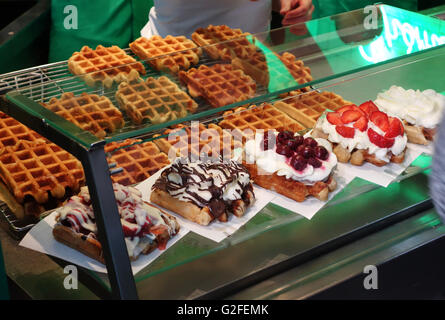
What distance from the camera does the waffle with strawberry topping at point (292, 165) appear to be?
2.14 meters

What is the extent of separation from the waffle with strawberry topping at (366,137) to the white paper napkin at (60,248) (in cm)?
88

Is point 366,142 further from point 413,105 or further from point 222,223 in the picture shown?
point 222,223

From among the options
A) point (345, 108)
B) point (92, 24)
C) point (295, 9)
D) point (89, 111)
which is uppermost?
point (89, 111)

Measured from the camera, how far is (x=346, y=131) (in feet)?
7.85

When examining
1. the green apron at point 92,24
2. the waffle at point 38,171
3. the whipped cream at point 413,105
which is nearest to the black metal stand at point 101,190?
the waffle at point 38,171

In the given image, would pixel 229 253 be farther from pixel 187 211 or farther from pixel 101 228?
pixel 101 228

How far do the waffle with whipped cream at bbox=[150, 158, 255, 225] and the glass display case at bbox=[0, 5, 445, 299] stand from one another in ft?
0.28

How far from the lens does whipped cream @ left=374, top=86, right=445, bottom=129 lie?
8.51 feet

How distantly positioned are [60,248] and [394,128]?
152 centimetres

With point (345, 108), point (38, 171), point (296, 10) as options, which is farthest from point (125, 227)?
point (296, 10)

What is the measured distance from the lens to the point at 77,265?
1798 mm

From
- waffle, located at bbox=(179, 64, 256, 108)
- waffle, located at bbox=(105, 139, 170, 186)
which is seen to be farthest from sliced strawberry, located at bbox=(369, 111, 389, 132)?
waffle, located at bbox=(105, 139, 170, 186)

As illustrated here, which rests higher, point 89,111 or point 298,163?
point 89,111

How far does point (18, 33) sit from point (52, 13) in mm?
565
